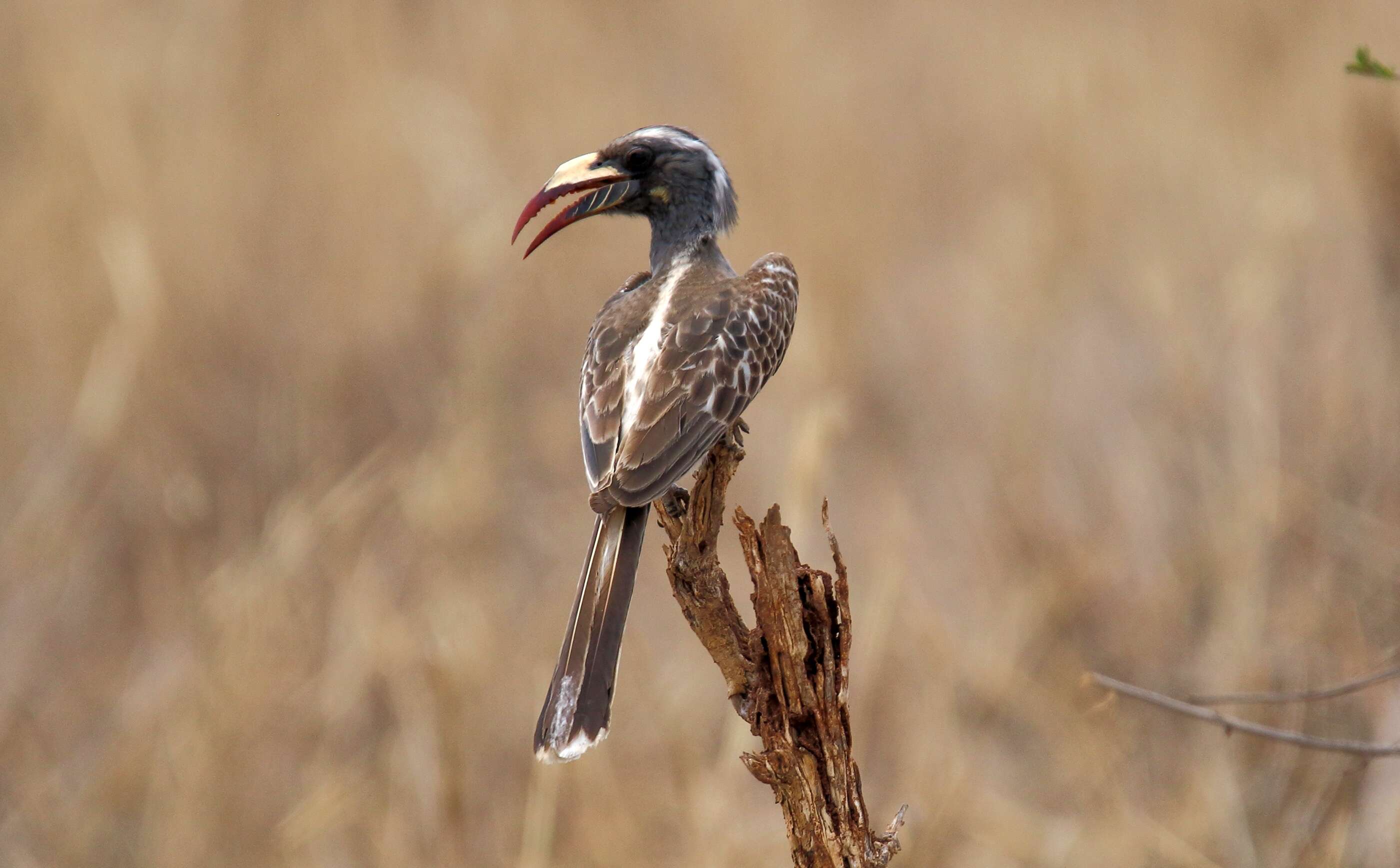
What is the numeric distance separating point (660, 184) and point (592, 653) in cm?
186

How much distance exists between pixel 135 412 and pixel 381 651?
119 inches

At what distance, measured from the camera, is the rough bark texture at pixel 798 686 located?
2629 millimetres

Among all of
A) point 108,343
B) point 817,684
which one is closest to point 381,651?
point 108,343

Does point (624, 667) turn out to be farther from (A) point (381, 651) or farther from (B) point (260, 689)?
(B) point (260, 689)

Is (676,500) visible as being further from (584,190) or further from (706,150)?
(706,150)

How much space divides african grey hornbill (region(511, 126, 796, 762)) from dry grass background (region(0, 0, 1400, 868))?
2.24 ft

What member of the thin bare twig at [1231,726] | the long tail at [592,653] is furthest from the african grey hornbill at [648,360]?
the thin bare twig at [1231,726]

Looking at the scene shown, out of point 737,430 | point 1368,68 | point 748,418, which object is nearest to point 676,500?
point 737,430

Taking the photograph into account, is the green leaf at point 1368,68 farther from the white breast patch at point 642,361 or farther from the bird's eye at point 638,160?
the bird's eye at point 638,160

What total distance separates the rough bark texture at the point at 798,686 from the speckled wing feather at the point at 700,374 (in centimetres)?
71

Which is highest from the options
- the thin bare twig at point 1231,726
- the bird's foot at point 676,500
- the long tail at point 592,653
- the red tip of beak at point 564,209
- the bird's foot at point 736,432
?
the red tip of beak at point 564,209

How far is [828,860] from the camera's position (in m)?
2.60

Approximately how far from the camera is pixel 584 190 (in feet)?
14.6

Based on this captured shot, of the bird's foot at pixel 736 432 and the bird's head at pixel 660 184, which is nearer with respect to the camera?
the bird's foot at pixel 736 432
